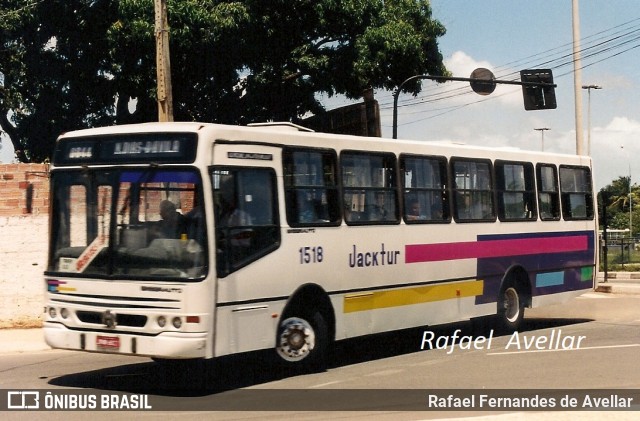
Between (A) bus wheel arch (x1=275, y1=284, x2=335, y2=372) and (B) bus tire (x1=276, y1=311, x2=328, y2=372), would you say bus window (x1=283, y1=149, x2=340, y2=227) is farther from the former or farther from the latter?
(B) bus tire (x1=276, y1=311, x2=328, y2=372)

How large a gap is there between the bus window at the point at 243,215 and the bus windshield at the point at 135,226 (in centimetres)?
31

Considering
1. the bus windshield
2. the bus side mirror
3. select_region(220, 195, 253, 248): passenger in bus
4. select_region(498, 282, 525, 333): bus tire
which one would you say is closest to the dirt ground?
the bus windshield

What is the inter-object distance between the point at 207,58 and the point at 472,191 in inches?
554

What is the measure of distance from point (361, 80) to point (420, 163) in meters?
14.4

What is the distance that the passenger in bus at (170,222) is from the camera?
1093 centimetres

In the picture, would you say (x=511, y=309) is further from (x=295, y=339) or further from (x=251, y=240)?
(x=251, y=240)

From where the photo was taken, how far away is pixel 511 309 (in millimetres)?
17312

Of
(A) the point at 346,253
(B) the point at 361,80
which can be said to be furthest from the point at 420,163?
(B) the point at 361,80

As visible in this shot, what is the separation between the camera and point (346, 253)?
13195mm

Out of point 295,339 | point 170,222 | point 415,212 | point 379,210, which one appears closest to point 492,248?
point 415,212

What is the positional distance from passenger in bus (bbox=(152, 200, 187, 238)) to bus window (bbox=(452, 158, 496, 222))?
19.1ft

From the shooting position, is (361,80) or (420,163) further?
(361,80)

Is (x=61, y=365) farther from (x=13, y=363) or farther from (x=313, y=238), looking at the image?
(x=313, y=238)

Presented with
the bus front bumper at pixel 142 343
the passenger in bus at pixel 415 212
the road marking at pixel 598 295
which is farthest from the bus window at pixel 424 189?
the road marking at pixel 598 295
